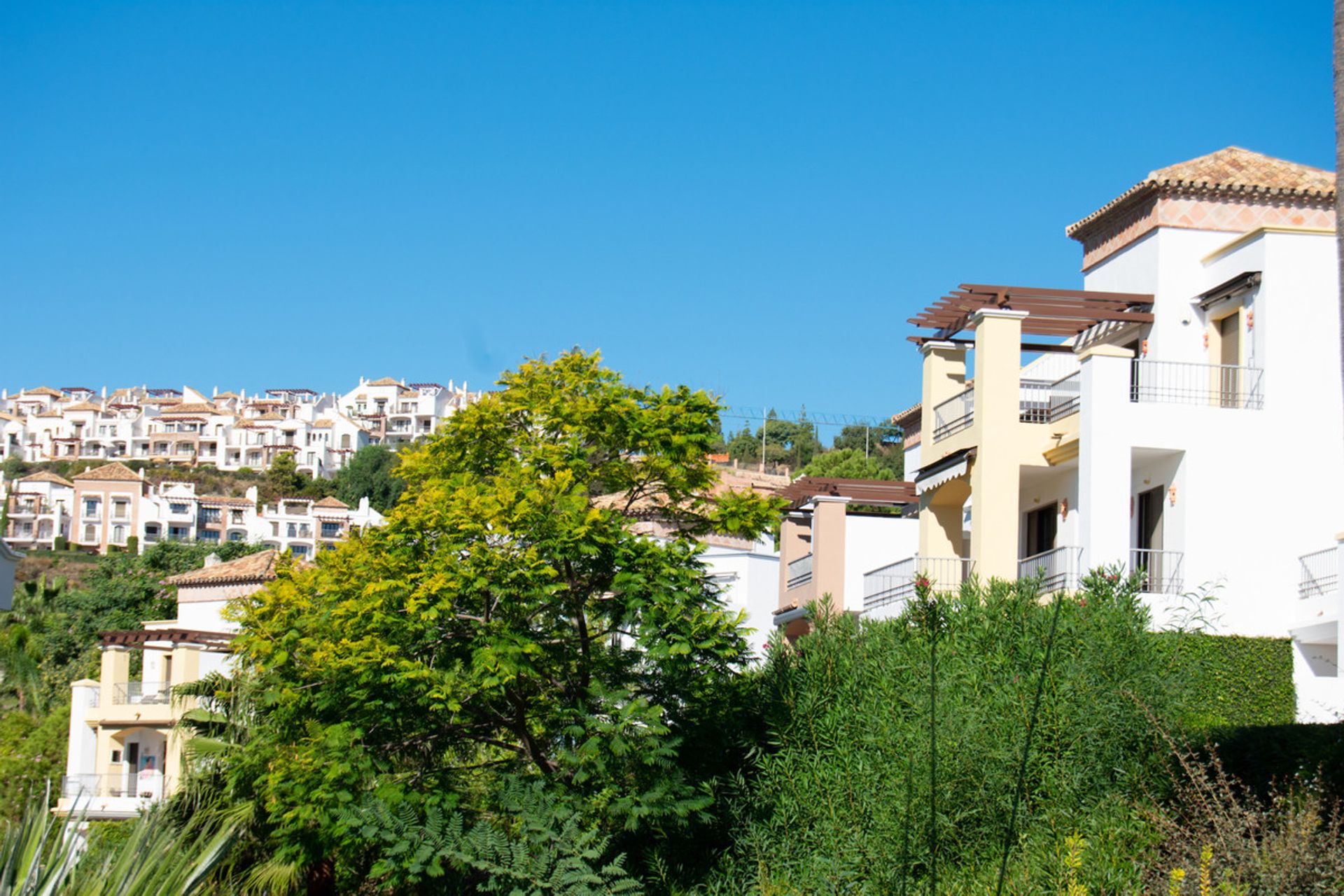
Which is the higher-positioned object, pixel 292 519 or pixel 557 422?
pixel 292 519

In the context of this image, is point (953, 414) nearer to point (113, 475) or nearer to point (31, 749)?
point (31, 749)

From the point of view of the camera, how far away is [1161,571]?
2023 centimetres

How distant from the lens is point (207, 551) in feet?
227

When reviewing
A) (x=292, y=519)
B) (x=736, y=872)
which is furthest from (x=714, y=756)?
(x=292, y=519)

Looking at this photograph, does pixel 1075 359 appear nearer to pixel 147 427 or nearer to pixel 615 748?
pixel 615 748

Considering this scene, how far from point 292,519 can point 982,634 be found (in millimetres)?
99822

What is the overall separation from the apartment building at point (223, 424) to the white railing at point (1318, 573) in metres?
124

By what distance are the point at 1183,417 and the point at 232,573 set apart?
32631 mm

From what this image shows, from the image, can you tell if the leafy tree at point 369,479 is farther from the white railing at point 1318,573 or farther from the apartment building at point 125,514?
the white railing at point 1318,573

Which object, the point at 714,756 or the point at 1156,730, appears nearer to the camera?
the point at 1156,730

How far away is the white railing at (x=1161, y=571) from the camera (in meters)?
19.9

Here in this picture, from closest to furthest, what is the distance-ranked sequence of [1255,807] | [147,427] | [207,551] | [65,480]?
[1255,807], [207,551], [65,480], [147,427]

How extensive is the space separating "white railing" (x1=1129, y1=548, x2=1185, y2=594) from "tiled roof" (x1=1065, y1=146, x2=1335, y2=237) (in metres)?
6.42

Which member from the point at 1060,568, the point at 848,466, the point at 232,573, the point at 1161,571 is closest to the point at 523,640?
the point at 1060,568
